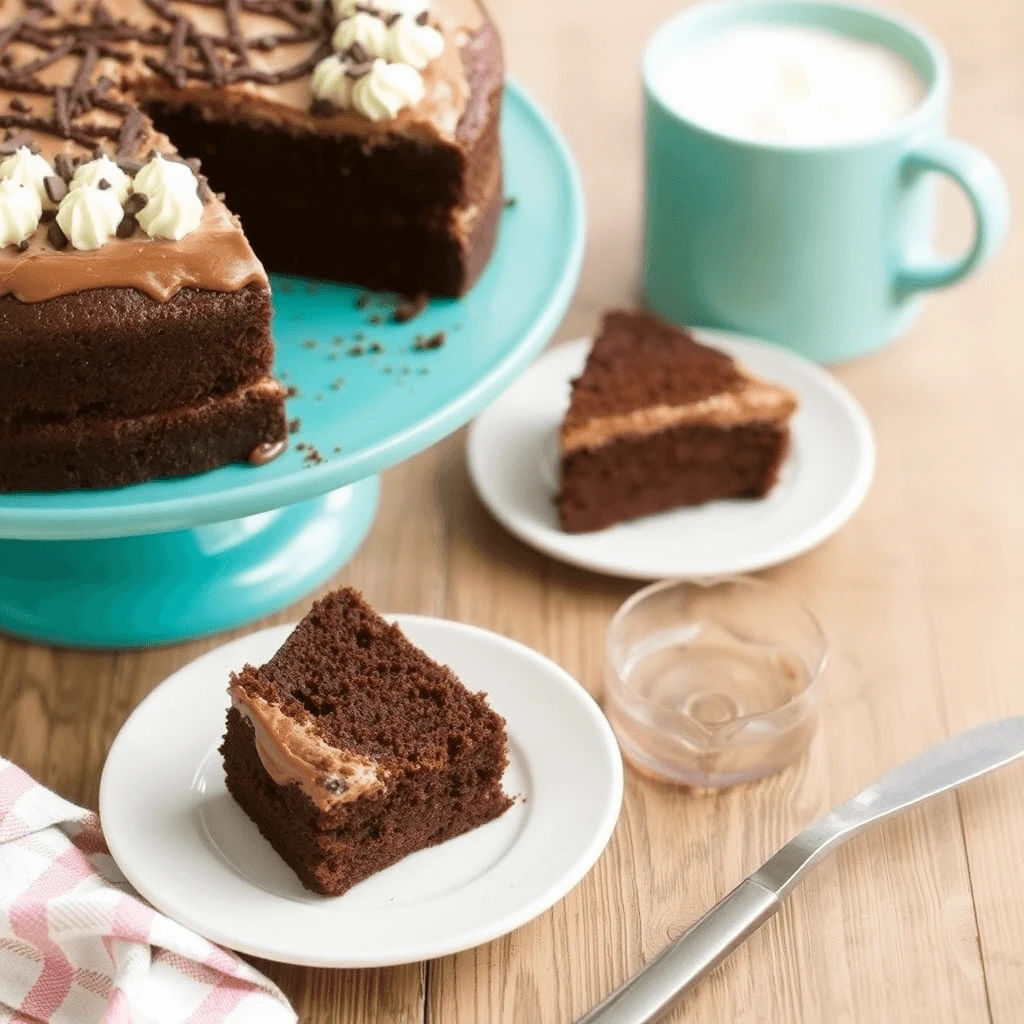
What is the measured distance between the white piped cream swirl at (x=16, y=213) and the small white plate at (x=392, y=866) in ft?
2.06

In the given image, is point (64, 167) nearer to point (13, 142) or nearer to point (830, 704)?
point (13, 142)

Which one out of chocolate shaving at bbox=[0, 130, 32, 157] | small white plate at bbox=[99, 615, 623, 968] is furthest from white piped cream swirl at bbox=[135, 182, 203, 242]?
small white plate at bbox=[99, 615, 623, 968]

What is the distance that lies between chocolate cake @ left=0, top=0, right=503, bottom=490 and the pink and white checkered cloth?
570mm

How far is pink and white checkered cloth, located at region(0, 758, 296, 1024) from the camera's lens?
197 centimetres

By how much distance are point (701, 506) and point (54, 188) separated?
1.17 meters

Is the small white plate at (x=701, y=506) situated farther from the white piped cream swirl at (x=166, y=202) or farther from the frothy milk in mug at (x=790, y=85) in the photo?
the white piped cream swirl at (x=166, y=202)

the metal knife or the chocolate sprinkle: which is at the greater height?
the chocolate sprinkle

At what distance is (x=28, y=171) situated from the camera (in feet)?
7.39

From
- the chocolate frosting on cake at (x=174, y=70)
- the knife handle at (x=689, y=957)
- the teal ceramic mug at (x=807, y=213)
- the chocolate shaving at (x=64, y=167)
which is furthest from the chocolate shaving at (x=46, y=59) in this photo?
the knife handle at (x=689, y=957)

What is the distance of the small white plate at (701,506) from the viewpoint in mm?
2697

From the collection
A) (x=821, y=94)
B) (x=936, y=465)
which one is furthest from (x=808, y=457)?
(x=821, y=94)

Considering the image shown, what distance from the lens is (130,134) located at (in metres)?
2.44

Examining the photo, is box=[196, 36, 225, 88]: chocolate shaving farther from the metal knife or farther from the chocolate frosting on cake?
the metal knife

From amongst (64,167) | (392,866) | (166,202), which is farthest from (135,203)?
(392,866)
